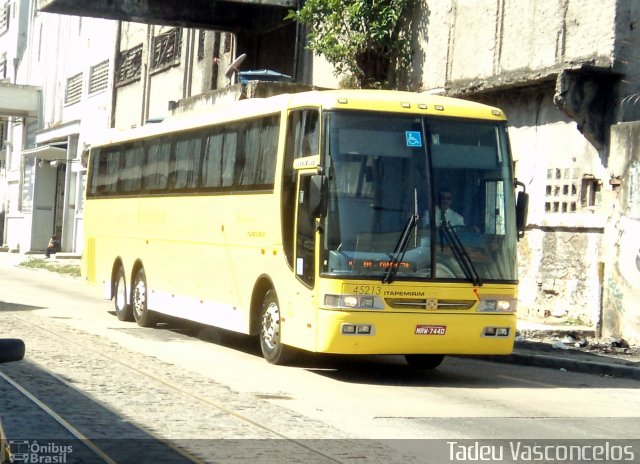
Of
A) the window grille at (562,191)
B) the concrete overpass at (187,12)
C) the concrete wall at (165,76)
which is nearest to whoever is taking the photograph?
the window grille at (562,191)

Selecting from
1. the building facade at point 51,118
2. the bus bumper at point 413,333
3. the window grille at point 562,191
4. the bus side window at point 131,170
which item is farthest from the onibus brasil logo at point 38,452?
the building facade at point 51,118

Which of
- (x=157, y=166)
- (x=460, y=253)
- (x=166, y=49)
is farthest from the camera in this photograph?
(x=166, y=49)

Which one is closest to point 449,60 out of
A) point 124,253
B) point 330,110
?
point 124,253

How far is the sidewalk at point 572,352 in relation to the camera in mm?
15023

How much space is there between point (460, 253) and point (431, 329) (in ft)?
2.92

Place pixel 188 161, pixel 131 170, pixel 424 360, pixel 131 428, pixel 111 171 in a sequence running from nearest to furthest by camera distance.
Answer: pixel 131 428 < pixel 424 360 < pixel 188 161 < pixel 131 170 < pixel 111 171

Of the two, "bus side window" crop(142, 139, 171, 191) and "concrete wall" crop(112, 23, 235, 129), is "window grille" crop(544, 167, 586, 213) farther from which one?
"concrete wall" crop(112, 23, 235, 129)

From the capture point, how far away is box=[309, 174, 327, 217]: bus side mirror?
12742 millimetres

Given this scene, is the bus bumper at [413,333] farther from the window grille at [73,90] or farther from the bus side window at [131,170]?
the window grille at [73,90]

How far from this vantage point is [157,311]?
18.7 metres

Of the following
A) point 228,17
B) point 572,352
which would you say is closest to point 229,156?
point 572,352

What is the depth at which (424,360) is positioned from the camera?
49.3 ft

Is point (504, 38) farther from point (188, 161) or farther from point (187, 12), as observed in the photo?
point (187, 12)

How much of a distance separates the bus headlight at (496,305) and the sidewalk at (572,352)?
222cm
